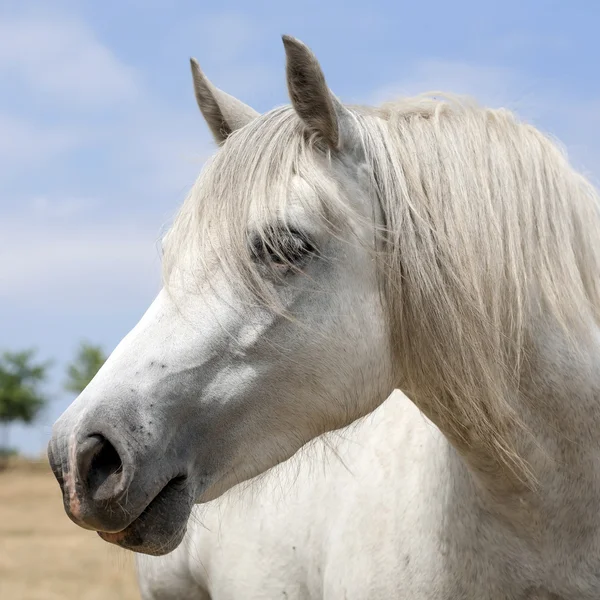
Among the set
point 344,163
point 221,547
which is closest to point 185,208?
point 344,163

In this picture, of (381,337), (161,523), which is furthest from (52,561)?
(381,337)

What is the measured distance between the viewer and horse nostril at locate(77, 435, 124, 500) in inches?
71.9

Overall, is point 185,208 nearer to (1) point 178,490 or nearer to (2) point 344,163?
(2) point 344,163

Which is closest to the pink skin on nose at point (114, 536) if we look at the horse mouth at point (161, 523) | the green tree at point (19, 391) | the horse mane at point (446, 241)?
the horse mouth at point (161, 523)

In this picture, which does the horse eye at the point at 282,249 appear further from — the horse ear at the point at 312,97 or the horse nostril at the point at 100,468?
the horse nostril at the point at 100,468

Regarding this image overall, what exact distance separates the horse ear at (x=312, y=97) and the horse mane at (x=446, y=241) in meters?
0.05

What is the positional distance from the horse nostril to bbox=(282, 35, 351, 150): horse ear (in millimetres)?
967

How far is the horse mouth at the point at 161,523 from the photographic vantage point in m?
1.94

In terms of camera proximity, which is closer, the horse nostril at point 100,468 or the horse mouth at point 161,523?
the horse nostril at point 100,468

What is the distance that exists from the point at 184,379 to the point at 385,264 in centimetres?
61

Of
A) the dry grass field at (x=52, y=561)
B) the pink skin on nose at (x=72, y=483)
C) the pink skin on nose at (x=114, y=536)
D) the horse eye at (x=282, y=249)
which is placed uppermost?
the horse eye at (x=282, y=249)

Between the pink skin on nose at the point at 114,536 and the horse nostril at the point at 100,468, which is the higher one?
the horse nostril at the point at 100,468

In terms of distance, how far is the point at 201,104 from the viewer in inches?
101

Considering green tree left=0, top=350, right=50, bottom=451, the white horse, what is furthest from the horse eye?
green tree left=0, top=350, right=50, bottom=451
